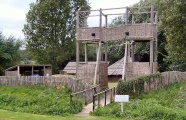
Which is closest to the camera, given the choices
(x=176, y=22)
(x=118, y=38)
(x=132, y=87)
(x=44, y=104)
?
(x=44, y=104)

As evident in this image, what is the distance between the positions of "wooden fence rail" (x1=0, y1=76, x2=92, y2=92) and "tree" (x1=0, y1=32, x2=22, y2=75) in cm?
989

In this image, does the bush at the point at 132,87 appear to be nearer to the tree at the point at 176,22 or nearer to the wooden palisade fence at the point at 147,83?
the wooden palisade fence at the point at 147,83

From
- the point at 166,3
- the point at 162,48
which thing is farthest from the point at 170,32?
the point at 162,48

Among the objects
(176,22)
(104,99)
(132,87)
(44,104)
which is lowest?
(104,99)

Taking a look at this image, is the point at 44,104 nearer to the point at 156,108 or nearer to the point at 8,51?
the point at 156,108

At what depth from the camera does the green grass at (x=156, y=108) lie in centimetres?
1138

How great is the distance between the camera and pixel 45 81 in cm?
2120

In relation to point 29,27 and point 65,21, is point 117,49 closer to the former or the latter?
point 65,21

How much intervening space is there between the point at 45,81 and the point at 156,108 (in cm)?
1137

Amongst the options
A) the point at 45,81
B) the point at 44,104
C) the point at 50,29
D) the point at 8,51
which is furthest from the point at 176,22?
the point at 50,29

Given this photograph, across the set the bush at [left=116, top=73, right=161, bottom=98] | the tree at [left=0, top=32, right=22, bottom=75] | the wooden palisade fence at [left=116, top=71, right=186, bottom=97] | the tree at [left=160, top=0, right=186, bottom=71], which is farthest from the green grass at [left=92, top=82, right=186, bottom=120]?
the tree at [left=0, top=32, right=22, bottom=75]

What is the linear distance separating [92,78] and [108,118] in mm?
8978

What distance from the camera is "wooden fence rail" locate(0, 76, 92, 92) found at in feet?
61.2

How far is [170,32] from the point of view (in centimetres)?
1559
